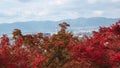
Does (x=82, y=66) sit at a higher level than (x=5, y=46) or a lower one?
lower

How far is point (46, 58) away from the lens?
22781 millimetres

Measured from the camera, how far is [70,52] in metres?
20.5

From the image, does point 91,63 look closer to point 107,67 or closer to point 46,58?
point 107,67

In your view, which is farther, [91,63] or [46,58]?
[46,58]

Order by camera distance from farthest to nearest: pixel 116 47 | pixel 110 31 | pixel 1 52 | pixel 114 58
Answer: pixel 110 31
pixel 116 47
pixel 114 58
pixel 1 52

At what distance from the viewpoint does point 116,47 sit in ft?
62.5

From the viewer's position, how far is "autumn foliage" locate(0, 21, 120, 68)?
14.2 metres

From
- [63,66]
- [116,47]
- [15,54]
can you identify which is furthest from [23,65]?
[63,66]

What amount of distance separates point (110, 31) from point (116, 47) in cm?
292

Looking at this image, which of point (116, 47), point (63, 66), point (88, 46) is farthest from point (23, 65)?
point (63, 66)

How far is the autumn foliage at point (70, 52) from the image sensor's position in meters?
14.2

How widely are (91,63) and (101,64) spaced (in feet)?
1.56

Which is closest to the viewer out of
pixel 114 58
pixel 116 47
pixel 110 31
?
pixel 114 58

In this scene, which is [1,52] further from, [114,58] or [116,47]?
[116,47]
